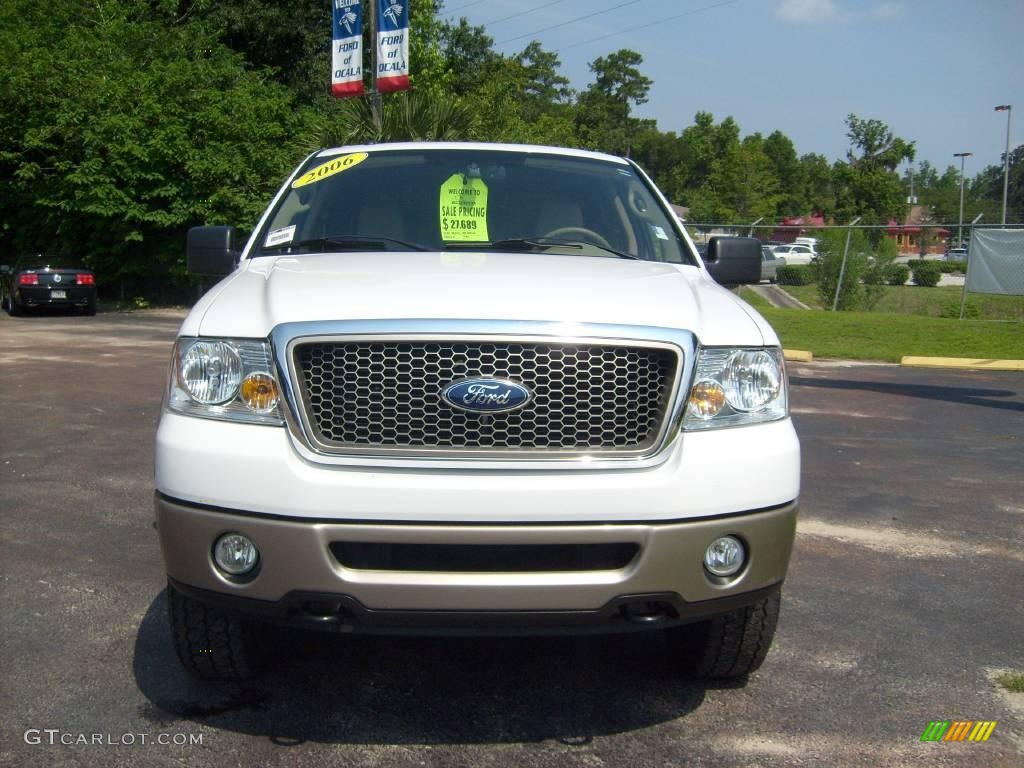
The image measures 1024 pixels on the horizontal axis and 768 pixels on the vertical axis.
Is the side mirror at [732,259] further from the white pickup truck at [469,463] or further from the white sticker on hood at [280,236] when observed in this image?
the white sticker on hood at [280,236]

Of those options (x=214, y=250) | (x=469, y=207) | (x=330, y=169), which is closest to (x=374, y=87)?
(x=330, y=169)

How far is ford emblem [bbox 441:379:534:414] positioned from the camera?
3.01m

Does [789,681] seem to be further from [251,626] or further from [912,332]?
[912,332]

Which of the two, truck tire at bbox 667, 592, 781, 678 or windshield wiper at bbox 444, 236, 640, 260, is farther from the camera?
windshield wiper at bbox 444, 236, 640, 260

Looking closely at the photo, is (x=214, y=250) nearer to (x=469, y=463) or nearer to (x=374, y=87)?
(x=469, y=463)

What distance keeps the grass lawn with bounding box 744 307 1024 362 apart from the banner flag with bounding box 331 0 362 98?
812 cm

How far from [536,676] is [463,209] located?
195 centimetres

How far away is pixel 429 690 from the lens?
3.58 metres

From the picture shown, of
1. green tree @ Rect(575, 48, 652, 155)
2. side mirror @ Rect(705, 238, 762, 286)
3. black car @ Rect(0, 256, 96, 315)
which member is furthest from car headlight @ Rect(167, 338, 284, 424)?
Result: green tree @ Rect(575, 48, 652, 155)

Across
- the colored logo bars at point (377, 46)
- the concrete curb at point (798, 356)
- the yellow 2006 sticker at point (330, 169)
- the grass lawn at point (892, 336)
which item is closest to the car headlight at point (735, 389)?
the yellow 2006 sticker at point (330, 169)

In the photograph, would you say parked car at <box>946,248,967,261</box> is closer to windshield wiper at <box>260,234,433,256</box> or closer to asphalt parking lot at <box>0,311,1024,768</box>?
asphalt parking lot at <box>0,311,1024,768</box>

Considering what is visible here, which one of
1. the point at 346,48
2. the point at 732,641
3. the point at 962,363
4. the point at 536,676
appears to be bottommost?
the point at 536,676

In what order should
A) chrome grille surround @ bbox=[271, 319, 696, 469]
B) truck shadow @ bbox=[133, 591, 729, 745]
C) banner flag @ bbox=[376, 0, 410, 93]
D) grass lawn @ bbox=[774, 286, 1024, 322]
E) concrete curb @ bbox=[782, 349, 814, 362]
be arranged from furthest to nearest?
1. grass lawn @ bbox=[774, 286, 1024, 322]
2. banner flag @ bbox=[376, 0, 410, 93]
3. concrete curb @ bbox=[782, 349, 814, 362]
4. truck shadow @ bbox=[133, 591, 729, 745]
5. chrome grille surround @ bbox=[271, 319, 696, 469]

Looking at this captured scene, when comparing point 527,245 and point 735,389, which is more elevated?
point 527,245
